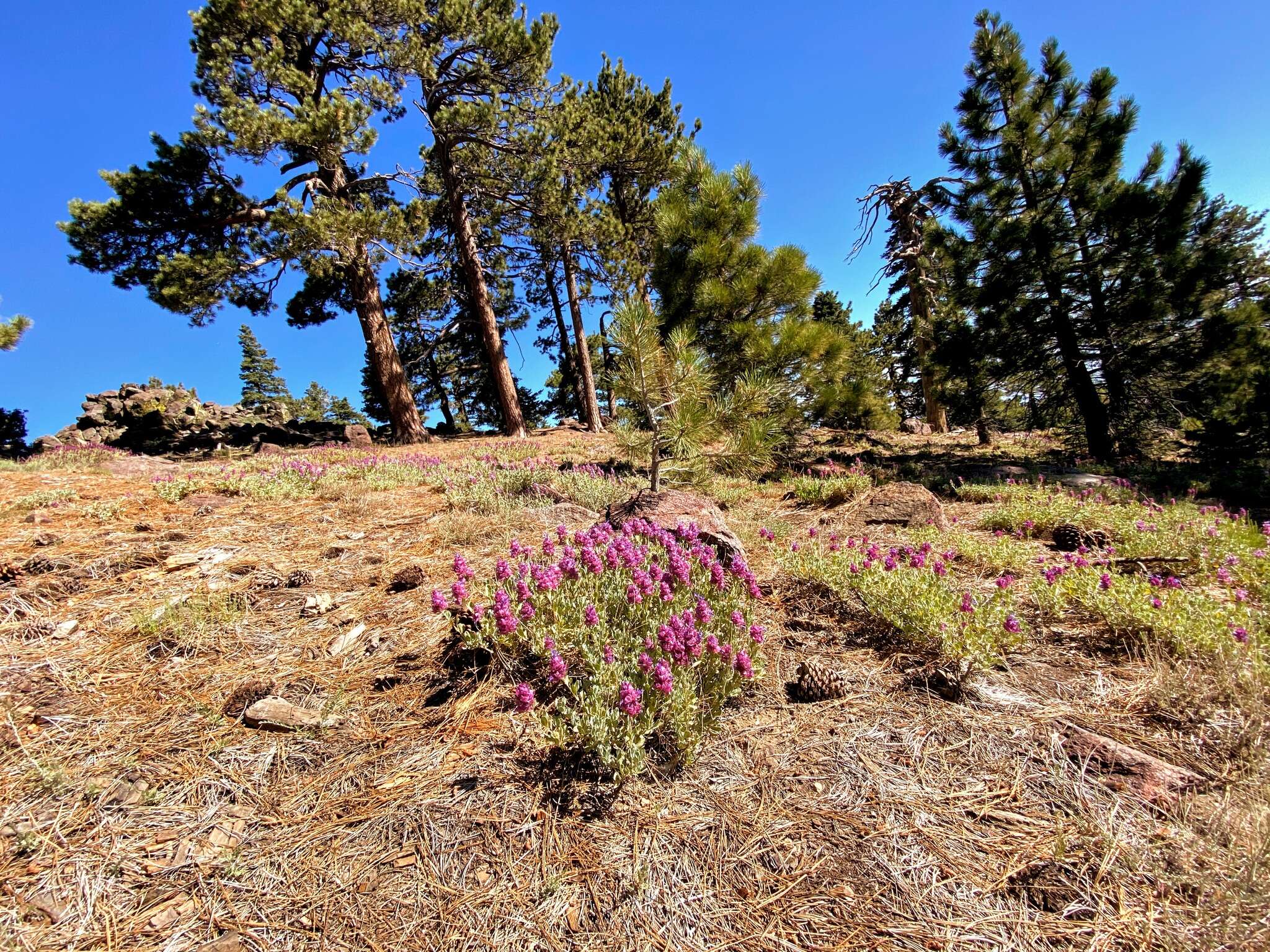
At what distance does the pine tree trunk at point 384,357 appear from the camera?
1205cm

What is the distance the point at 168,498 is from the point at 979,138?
47.5 ft

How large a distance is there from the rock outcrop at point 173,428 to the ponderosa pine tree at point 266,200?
340cm

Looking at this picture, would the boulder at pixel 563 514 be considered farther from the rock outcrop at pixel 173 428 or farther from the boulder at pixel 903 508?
the rock outcrop at pixel 173 428

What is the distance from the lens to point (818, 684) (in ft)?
8.05

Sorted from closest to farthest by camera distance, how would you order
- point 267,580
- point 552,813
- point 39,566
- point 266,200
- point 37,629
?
point 552,813, point 37,629, point 39,566, point 267,580, point 266,200

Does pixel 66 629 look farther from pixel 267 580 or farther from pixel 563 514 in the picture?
pixel 563 514

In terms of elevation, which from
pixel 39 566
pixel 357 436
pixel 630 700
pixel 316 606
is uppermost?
pixel 357 436

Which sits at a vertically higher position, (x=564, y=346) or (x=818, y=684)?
(x=564, y=346)

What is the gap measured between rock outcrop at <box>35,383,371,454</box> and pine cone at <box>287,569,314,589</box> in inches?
360

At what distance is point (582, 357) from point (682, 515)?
13505 millimetres

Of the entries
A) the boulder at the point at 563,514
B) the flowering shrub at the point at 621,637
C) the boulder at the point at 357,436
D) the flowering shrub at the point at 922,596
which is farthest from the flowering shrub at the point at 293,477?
the flowering shrub at the point at 922,596

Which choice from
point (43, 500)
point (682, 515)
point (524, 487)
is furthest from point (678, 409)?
point (43, 500)

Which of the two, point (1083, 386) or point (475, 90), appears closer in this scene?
point (1083, 386)

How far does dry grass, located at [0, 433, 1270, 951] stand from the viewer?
1398mm
